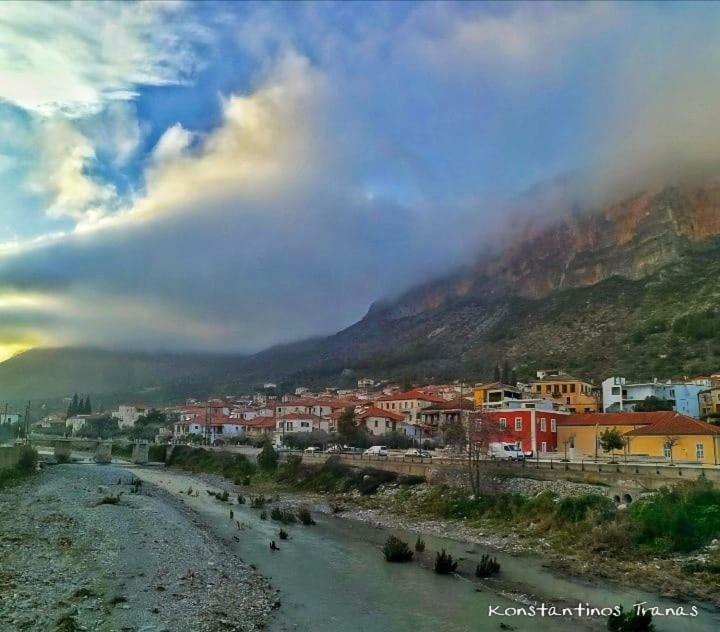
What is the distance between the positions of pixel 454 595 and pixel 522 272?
176m

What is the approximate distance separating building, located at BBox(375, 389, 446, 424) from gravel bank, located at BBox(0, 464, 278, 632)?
63.5 m

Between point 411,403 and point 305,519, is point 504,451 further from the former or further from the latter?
point 411,403

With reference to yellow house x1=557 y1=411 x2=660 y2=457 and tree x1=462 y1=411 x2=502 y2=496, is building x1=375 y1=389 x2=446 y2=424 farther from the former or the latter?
tree x1=462 y1=411 x2=502 y2=496

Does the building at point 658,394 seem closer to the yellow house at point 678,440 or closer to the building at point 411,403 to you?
the yellow house at point 678,440

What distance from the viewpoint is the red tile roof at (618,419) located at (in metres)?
55.5

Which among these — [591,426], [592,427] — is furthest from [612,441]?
[591,426]

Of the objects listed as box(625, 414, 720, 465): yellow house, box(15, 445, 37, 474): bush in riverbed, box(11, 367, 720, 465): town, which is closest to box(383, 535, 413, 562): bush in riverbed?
box(11, 367, 720, 465): town

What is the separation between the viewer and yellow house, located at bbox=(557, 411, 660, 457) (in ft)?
185

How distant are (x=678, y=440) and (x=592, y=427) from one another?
11.7 metres

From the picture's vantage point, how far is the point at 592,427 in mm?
59594

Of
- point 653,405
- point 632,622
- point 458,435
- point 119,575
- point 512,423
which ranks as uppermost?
point 653,405

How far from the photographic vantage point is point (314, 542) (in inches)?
1359

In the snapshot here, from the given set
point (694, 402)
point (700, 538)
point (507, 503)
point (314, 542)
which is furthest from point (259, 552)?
point (694, 402)

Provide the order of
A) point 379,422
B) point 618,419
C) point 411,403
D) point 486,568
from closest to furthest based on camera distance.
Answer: point 486,568 < point 618,419 < point 379,422 < point 411,403
